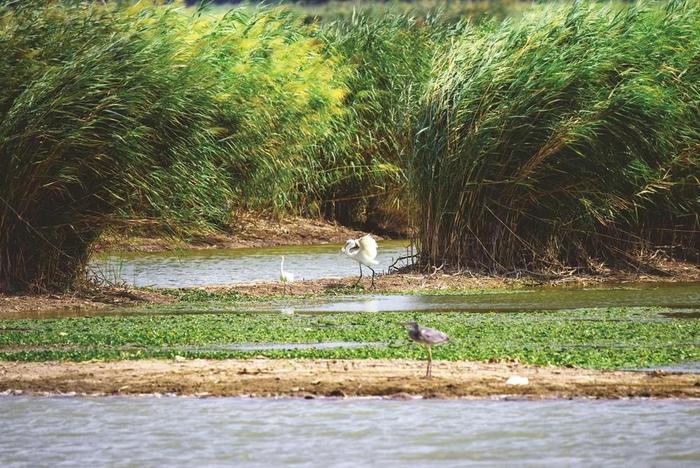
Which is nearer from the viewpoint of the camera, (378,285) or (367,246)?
(378,285)

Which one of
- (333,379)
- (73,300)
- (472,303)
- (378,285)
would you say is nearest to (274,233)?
(378,285)

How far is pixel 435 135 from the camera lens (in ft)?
71.4

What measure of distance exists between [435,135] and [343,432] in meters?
11.2

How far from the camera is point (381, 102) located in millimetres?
34469

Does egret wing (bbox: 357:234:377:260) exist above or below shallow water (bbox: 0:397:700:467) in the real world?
above

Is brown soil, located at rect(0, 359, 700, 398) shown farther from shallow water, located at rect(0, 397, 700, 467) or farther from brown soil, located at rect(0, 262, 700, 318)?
brown soil, located at rect(0, 262, 700, 318)

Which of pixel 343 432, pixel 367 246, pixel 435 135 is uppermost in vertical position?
pixel 435 135

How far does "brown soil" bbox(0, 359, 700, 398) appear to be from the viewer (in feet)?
38.8

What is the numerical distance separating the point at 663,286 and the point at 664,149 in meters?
2.19

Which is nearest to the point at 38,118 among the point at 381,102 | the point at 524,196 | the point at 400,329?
the point at 400,329

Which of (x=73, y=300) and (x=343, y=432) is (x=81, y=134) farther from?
(x=343, y=432)

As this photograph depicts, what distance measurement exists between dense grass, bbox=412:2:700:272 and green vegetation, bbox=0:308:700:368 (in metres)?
4.22

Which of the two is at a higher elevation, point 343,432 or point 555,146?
point 555,146

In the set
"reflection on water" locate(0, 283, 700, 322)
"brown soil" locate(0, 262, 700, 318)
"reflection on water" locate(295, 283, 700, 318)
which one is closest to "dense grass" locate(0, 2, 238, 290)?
"brown soil" locate(0, 262, 700, 318)
